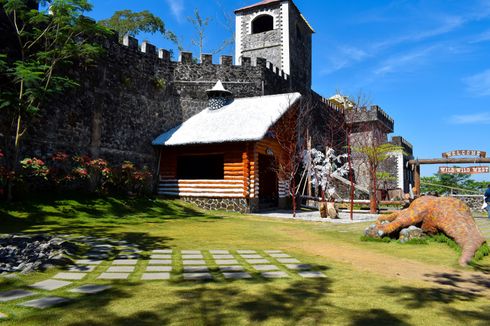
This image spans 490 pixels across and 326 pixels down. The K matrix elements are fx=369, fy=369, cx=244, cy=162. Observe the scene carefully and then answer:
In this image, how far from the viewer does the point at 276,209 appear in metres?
18.8

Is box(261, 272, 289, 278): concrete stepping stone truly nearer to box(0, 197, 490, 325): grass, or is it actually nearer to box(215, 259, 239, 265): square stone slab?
box(0, 197, 490, 325): grass

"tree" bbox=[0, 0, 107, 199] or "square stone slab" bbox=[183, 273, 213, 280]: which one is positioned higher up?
"tree" bbox=[0, 0, 107, 199]

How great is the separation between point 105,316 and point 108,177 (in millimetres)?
13080

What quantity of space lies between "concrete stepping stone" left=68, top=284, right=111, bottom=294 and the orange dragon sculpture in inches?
250

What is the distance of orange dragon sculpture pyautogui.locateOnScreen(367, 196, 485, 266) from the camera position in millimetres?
7344

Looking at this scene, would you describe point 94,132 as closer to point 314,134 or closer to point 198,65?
point 198,65

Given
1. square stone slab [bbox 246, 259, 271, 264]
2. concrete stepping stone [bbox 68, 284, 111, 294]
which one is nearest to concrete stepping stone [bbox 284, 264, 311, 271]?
square stone slab [bbox 246, 259, 271, 264]

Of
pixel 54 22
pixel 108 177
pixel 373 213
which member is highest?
pixel 54 22

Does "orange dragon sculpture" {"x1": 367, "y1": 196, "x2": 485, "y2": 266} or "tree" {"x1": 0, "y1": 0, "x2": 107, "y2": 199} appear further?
"tree" {"x1": 0, "y1": 0, "x2": 107, "y2": 199}

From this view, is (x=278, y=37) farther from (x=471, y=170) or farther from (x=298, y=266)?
(x=298, y=266)

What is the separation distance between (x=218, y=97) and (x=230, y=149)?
443 cm

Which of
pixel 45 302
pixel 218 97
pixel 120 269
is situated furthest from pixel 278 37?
pixel 45 302

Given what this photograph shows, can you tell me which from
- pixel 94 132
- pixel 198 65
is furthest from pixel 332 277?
pixel 198 65

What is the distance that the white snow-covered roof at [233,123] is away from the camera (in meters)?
16.2
